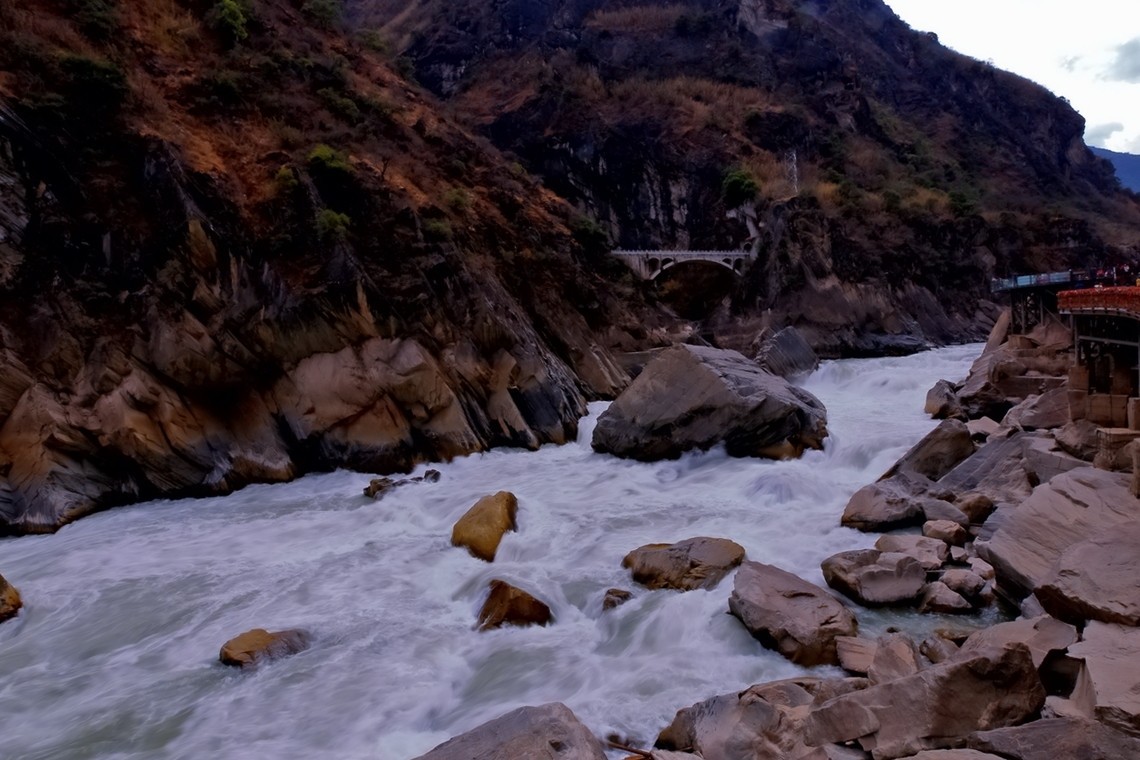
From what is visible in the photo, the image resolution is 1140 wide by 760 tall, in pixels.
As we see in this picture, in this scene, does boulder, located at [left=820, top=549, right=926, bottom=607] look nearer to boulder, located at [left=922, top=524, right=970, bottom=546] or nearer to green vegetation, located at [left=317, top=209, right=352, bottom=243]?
boulder, located at [left=922, top=524, right=970, bottom=546]

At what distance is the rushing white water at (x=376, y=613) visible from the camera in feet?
23.1

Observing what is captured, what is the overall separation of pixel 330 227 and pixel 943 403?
58.6ft

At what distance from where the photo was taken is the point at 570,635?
28.2 ft

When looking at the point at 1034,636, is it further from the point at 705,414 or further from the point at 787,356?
the point at 787,356

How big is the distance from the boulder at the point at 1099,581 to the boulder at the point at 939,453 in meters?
6.10

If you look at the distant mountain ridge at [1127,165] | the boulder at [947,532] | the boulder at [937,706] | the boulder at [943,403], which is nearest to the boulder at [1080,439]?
the boulder at [947,532]

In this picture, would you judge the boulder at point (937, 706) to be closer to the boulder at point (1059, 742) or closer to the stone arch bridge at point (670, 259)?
the boulder at point (1059, 742)

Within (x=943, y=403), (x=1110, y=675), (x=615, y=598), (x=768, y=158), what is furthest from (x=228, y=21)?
(x=768, y=158)

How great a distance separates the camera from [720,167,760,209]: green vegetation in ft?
144

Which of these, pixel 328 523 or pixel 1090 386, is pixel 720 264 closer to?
pixel 1090 386

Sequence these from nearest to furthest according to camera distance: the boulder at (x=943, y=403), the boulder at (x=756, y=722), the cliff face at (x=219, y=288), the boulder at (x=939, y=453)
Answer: the boulder at (x=756, y=722)
the boulder at (x=939, y=453)
the cliff face at (x=219, y=288)
the boulder at (x=943, y=403)

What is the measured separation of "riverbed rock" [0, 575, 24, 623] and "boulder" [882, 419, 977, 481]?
14.5 metres

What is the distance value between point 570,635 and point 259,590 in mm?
4794

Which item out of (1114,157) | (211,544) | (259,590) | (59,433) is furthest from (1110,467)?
(1114,157)
